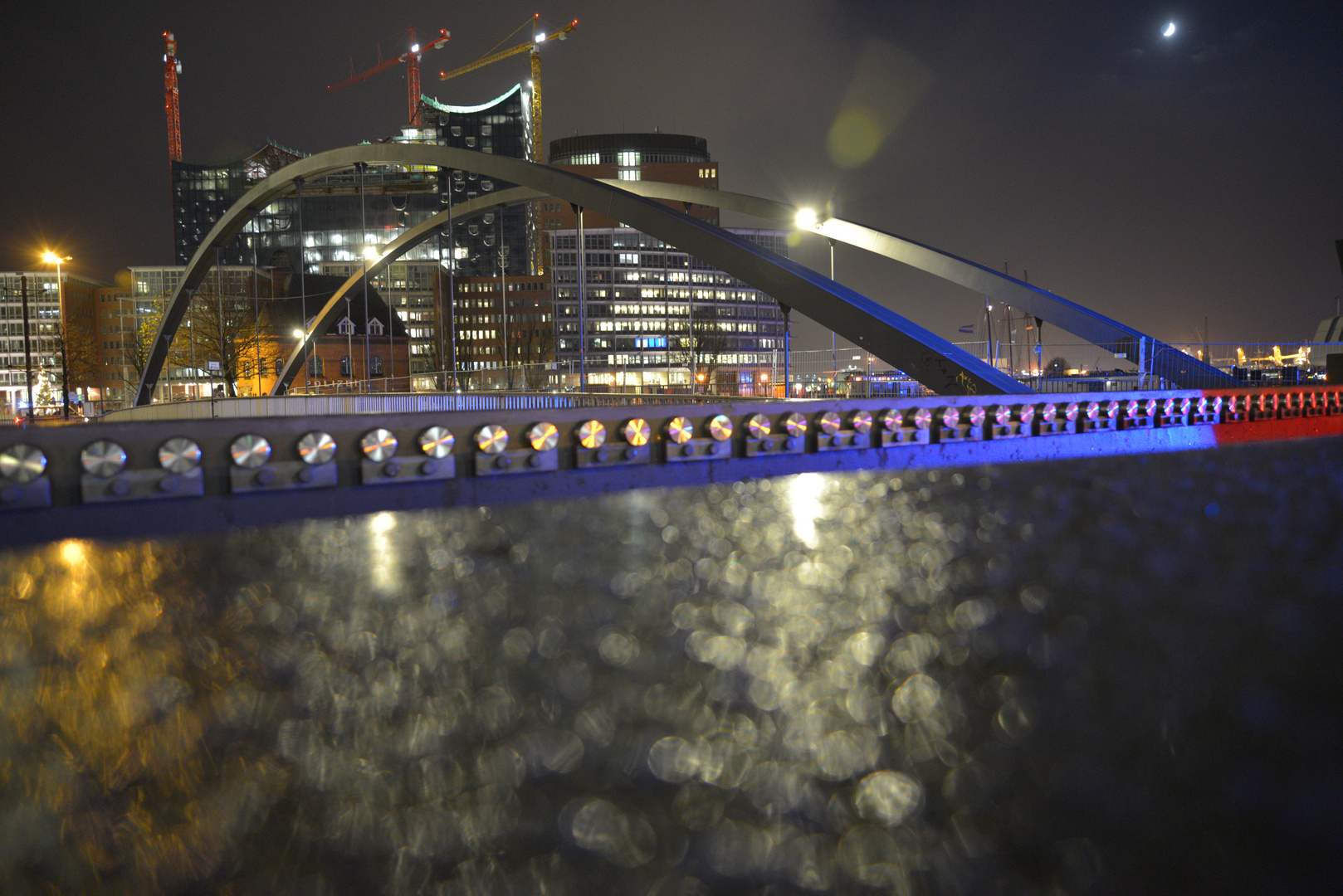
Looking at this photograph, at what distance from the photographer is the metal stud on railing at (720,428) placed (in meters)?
11.0

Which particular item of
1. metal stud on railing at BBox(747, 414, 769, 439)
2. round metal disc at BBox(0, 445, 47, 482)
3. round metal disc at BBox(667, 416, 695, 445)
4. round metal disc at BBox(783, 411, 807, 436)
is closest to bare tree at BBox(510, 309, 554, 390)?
round metal disc at BBox(783, 411, 807, 436)

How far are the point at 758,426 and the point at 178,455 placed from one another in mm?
6504

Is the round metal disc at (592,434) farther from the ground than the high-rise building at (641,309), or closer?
closer

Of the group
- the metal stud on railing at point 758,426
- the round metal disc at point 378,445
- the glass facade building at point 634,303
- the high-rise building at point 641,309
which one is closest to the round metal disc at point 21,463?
the round metal disc at point 378,445

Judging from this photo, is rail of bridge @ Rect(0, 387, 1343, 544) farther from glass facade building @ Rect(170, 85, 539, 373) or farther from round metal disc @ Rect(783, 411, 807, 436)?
glass facade building @ Rect(170, 85, 539, 373)

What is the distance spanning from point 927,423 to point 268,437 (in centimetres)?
875

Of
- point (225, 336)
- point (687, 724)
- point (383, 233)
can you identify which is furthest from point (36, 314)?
point (687, 724)

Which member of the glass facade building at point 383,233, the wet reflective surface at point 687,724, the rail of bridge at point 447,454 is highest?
the glass facade building at point 383,233

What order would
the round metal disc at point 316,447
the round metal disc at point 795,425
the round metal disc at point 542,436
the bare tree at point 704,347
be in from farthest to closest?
1. the bare tree at point 704,347
2. the round metal disc at point 795,425
3. the round metal disc at point 542,436
4. the round metal disc at point 316,447

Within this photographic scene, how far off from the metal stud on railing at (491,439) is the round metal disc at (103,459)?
326cm

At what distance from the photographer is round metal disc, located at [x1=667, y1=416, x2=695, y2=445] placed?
424 inches

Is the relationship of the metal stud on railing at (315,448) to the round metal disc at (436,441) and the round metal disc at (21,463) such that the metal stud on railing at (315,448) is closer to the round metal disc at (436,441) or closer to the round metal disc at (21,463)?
the round metal disc at (436,441)

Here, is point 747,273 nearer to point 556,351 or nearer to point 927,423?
point 927,423

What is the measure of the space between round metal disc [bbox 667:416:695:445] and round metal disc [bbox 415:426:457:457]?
2722 millimetres
